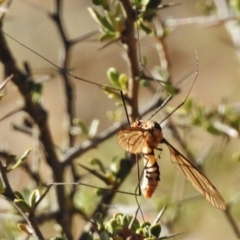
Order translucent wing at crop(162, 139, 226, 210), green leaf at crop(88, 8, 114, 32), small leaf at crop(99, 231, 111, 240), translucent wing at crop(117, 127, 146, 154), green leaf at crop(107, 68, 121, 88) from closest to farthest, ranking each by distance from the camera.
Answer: small leaf at crop(99, 231, 111, 240) → translucent wing at crop(117, 127, 146, 154) → translucent wing at crop(162, 139, 226, 210) → green leaf at crop(88, 8, 114, 32) → green leaf at crop(107, 68, 121, 88)

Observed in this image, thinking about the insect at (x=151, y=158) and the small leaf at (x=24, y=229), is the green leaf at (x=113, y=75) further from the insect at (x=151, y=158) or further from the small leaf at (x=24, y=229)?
the small leaf at (x=24, y=229)

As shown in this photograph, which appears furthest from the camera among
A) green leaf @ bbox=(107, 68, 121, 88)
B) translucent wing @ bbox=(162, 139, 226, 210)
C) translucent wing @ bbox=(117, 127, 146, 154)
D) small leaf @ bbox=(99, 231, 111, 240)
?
green leaf @ bbox=(107, 68, 121, 88)

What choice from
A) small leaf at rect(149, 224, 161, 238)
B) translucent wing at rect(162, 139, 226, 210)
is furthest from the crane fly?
small leaf at rect(149, 224, 161, 238)

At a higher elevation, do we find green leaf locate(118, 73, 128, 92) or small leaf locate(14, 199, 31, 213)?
green leaf locate(118, 73, 128, 92)

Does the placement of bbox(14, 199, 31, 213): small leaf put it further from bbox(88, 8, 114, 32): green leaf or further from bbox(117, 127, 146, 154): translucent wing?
bbox(88, 8, 114, 32): green leaf

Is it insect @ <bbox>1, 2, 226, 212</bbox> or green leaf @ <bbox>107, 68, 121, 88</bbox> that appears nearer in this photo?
insect @ <bbox>1, 2, 226, 212</bbox>

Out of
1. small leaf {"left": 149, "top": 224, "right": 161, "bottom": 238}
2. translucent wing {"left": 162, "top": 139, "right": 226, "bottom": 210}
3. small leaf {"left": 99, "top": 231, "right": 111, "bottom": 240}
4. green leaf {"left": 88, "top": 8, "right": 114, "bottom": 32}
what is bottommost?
translucent wing {"left": 162, "top": 139, "right": 226, "bottom": 210}

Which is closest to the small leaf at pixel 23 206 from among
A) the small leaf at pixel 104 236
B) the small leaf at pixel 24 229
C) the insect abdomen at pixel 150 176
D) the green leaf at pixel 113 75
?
the small leaf at pixel 24 229
